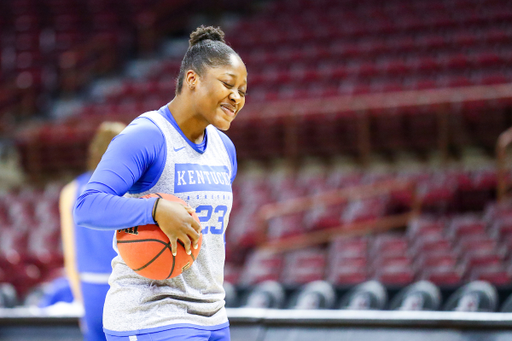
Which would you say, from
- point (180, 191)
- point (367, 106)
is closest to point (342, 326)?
point (180, 191)

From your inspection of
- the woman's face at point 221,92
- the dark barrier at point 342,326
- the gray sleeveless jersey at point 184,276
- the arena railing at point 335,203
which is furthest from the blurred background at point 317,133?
the woman's face at point 221,92

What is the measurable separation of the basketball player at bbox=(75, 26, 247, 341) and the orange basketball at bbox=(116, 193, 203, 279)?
2.0 inches

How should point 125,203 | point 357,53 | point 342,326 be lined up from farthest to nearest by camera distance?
point 357,53 < point 342,326 < point 125,203

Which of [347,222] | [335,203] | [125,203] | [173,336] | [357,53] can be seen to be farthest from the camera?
[357,53]

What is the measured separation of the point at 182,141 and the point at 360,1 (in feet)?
35.4

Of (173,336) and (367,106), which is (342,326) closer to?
(173,336)

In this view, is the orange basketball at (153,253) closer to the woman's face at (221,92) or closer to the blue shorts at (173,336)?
the blue shorts at (173,336)

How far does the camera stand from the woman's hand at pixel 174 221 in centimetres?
149

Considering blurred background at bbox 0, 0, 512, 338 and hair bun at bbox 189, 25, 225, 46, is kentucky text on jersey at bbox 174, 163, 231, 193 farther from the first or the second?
blurred background at bbox 0, 0, 512, 338

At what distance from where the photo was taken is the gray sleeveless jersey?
164cm

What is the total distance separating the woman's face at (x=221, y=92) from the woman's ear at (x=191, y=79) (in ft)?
0.04

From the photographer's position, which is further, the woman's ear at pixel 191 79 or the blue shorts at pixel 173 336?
the woman's ear at pixel 191 79

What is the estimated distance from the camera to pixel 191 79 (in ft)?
5.65

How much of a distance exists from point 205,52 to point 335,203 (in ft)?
18.6
